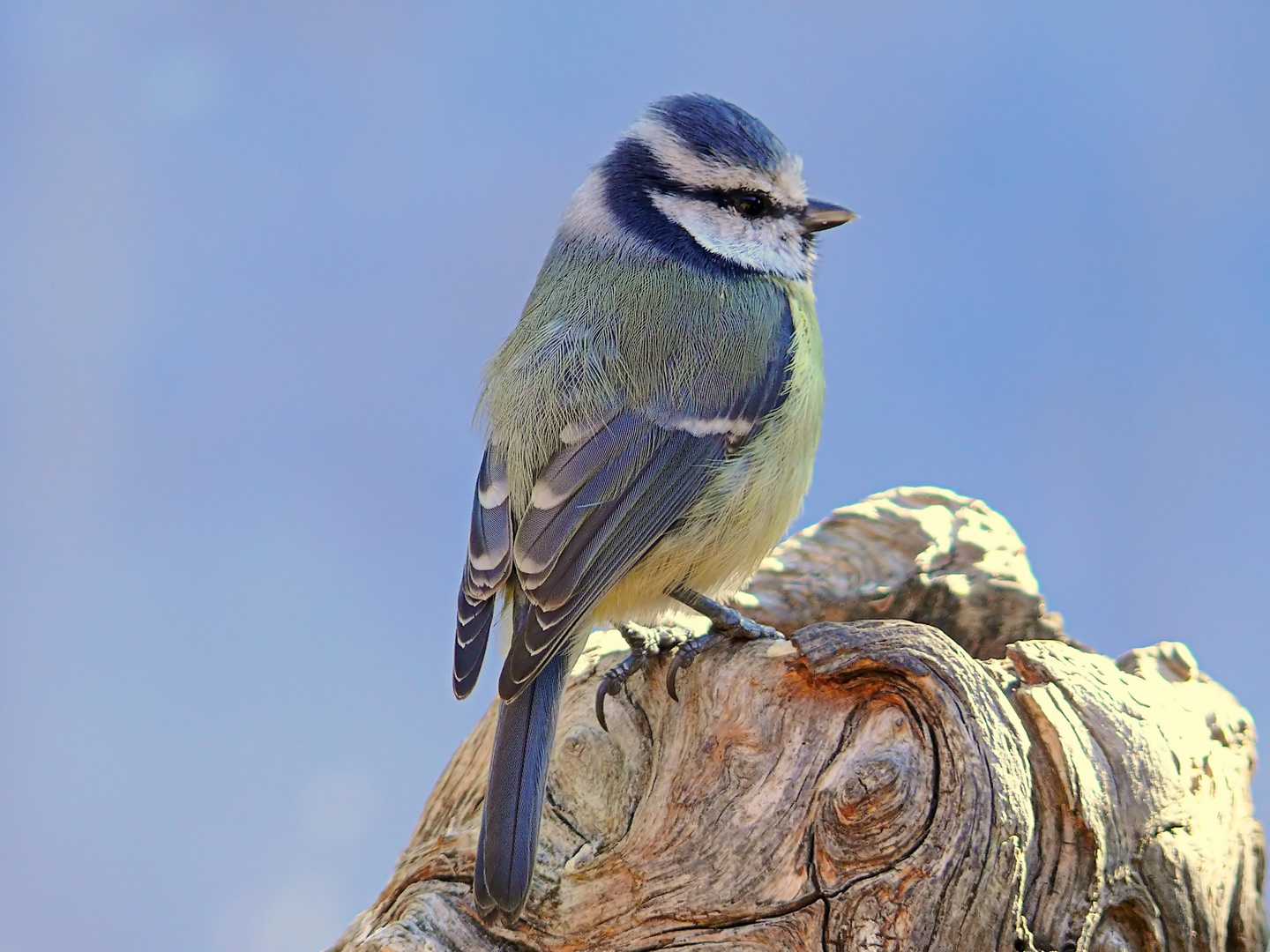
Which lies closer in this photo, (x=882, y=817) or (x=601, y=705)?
(x=882, y=817)

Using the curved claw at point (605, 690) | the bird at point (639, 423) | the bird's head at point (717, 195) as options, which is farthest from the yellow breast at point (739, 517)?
the bird's head at point (717, 195)

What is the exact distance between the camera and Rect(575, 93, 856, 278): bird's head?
7.91 feet

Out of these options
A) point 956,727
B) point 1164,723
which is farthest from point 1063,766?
point 1164,723

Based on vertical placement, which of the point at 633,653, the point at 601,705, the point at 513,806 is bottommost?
the point at 513,806

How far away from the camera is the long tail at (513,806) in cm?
173

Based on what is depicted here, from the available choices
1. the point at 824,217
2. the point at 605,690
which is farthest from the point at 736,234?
the point at 605,690

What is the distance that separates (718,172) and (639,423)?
0.64 m

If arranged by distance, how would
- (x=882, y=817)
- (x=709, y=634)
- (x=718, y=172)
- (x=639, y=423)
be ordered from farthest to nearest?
1. (x=718, y=172)
2. (x=709, y=634)
3. (x=639, y=423)
4. (x=882, y=817)

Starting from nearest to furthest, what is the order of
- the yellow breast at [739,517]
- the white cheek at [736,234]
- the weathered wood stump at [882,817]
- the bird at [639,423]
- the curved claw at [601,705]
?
the weathered wood stump at [882,817] < the bird at [639,423] < the yellow breast at [739,517] < the curved claw at [601,705] < the white cheek at [736,234]

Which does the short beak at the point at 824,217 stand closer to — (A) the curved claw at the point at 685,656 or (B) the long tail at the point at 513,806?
(A) the curved claw at the point at 685,656

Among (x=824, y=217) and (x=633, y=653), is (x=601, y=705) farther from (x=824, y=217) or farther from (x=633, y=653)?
(x=824, y=217)

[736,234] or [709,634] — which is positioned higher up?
[736,234]

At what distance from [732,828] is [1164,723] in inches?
30.6

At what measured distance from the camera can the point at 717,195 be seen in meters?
2.43
